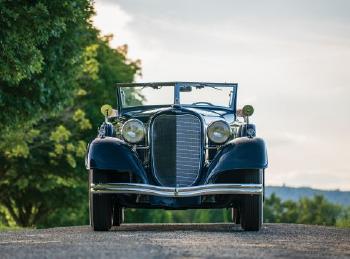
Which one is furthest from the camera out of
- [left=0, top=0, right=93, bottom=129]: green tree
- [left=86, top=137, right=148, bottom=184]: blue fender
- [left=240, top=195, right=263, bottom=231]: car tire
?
[left=0, top=0, right=93, bottom=129]: green tree

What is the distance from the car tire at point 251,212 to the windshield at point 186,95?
9.00 ft

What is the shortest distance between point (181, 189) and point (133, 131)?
1.21 metres

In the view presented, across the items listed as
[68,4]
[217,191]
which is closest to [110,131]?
[217,191]

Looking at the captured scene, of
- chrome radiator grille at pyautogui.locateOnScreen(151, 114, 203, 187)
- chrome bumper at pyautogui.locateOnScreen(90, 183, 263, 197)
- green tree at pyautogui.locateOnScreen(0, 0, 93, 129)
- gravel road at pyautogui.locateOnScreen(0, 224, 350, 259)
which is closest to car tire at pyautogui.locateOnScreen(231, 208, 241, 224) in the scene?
chrome radiator grille at pyautogui.locateOnScreen(151, 114, 203, 187)

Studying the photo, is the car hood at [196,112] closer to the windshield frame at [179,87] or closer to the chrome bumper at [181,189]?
the windshield frame at [179,87]

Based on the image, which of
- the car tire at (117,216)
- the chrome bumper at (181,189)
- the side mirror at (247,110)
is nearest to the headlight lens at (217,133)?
the side mirror at (247,110)

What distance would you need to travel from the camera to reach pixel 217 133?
569 inches

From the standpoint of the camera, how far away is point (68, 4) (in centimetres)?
2261

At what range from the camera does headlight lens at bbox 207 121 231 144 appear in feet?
47.3

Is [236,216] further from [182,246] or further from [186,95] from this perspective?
[182,246]

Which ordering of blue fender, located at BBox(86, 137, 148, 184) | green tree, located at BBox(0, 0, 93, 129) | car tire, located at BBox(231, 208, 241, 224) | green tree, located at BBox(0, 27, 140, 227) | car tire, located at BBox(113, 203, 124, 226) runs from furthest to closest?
green tree, located at BBox(0, 27, 140, 227) → green tree, located at BBox(0, 0, 93, 129) → car tire, located at BBox(231, 208, 241, 224) → car tire, located at BBox(113, 203, 124, 226) → blue fender, located at BBox(86, 137, 148, 184)

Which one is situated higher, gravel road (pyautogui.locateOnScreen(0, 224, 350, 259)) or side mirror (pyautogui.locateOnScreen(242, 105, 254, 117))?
side mirror (pyautogui.locateOnScreen(242, 105, 254, 117))

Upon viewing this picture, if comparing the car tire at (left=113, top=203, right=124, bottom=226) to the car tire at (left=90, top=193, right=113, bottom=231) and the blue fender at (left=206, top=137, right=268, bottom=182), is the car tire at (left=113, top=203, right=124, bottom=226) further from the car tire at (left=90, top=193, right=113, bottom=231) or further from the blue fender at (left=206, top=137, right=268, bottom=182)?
the blue fender at (left=206, top=137, right=268, bottom=182)

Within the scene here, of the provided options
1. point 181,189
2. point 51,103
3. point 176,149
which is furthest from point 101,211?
point 51,103
